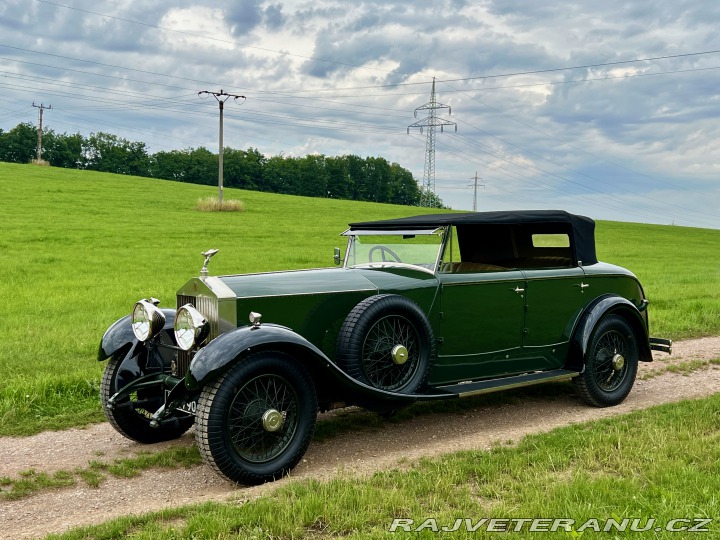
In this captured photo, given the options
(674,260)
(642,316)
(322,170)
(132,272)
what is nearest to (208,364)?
(642,316)

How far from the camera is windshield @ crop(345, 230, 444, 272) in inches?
251

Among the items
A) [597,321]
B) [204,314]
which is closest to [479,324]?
[597,321]

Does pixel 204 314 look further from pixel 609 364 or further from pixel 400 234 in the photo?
pixel 609 364

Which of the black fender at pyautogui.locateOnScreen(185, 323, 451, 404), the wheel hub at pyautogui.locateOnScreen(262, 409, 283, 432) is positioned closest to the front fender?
the black fender at pyautogui.locateOnScreen(185, 323, 451, 404)

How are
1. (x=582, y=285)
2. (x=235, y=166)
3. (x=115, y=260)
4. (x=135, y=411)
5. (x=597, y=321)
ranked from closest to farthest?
1. (x=135, y=411)
2. (x=597, y=321)
3. (x=582, y=285)
4. (x=115, y=260)
5. (x=235, y=166)

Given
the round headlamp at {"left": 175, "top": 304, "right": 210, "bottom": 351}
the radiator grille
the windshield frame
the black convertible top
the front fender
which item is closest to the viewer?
the round headlamp at {"left": 175, "top": 304, "right": 210, "bottom": 351}

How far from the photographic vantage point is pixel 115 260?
18.9 m

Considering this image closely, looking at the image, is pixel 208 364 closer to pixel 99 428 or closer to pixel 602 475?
pixel 99 428

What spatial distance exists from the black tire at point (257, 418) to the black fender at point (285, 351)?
9cm

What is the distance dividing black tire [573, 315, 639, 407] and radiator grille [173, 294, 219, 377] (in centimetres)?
377

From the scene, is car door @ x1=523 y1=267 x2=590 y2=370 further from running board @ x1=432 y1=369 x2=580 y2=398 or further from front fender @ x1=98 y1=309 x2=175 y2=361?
front fender @ x1=98 y1=309 x2=175 y2=361

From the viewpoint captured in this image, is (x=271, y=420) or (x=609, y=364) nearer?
(x=271, y=420)

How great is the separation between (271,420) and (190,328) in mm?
952

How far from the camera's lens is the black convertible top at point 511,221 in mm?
6445
